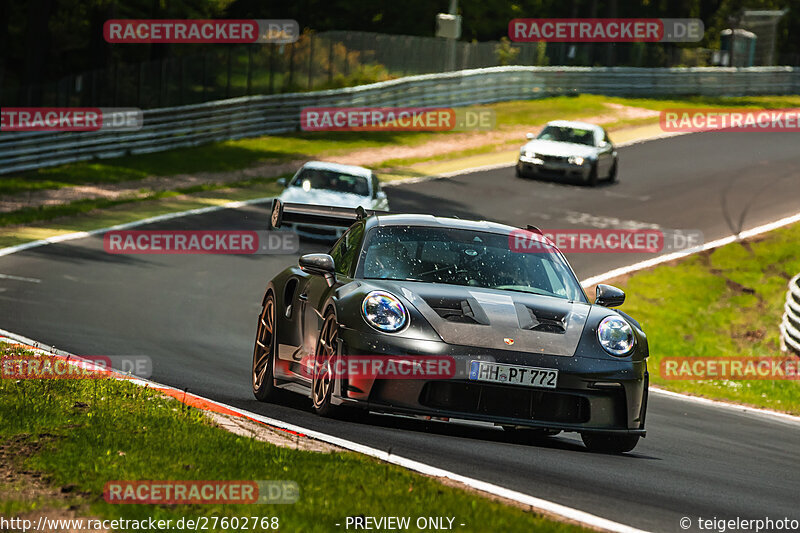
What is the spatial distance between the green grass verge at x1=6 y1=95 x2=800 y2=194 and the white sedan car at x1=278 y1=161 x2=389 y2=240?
7632 mm

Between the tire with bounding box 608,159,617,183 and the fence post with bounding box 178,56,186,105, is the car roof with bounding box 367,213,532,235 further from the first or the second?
the fence post with bounding box 178,56,186,105

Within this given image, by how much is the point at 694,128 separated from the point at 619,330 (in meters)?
40.3

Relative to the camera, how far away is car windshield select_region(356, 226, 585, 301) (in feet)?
29.5

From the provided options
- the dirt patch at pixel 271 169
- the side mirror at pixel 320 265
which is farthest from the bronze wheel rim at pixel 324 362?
the dirt patch at pixel 271 169

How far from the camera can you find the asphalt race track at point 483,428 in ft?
24.3

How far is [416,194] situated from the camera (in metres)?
31.6

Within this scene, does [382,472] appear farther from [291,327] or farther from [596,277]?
[596,277]

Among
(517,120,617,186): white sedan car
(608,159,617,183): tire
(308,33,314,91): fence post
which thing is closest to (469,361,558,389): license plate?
(517,120,617,186): white sedan car

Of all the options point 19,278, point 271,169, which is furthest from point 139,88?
point 19,278

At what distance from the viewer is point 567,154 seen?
3381 centimetres

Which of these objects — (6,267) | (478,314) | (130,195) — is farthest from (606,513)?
(130,195)

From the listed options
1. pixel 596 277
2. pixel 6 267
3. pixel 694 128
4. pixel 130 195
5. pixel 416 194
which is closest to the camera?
pixel 6 267

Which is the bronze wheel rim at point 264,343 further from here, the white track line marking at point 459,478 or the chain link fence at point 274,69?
the chain link fence at point 274,69

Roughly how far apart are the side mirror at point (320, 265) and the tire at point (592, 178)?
84.6ft
